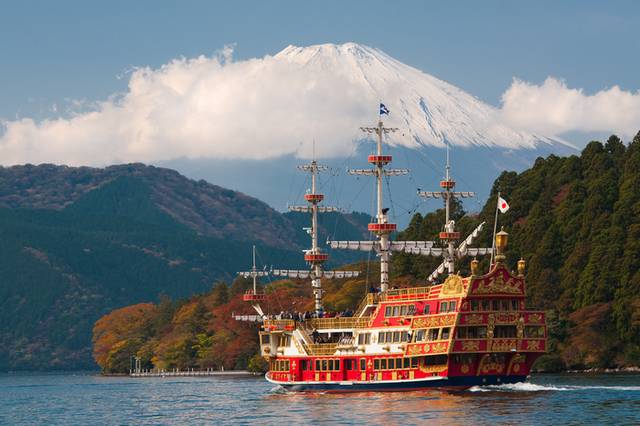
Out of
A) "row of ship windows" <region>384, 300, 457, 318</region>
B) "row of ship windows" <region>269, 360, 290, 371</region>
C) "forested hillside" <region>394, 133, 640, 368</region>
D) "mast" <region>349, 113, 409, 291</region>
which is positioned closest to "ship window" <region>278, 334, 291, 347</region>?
"row of ship windows" <region>269, 360, 290, 371</region>

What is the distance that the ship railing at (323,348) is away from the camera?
85875mm

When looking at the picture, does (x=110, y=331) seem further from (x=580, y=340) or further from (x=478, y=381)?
(x=478, y=381)

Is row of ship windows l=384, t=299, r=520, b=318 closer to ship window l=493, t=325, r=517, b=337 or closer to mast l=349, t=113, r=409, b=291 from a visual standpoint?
ship window l=493, t=325, r=517, b=337

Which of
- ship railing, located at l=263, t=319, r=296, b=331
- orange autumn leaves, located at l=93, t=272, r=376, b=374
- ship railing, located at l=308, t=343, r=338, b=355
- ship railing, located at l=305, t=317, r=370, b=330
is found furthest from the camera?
orange autumn leaves, located at l=93, t=272, r=376, b=374

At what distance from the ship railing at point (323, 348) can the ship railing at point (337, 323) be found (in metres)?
1.22

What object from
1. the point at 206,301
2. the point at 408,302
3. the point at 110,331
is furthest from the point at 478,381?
the point at 110,331

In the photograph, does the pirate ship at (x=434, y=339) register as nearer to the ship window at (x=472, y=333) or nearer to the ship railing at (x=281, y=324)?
the ship window at (x=472, y=333)

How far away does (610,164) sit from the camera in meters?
131

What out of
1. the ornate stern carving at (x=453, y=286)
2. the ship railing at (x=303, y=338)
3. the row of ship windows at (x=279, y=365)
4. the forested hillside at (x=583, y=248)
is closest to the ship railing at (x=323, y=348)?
the ship railing at (x=303, y=338)

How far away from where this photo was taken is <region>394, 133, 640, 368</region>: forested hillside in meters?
114

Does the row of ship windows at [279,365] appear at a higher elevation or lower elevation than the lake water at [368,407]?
higher

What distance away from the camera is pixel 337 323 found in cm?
8644

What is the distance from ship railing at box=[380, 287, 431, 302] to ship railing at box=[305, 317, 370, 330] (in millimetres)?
2337

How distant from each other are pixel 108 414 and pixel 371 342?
55.5 ft
